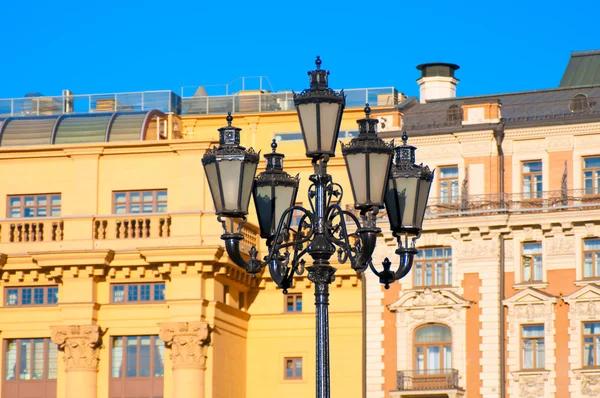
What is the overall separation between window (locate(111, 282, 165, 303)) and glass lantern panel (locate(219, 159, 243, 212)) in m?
33.2

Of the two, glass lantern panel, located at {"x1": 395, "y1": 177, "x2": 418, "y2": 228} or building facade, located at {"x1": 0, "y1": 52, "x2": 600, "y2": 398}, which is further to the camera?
building facade, located at {"x1": 0, "y1": 52, "x2": 600, "y2": 398}

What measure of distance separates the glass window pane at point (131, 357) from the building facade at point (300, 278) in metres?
0.05

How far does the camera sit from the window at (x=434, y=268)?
5375 centimetres

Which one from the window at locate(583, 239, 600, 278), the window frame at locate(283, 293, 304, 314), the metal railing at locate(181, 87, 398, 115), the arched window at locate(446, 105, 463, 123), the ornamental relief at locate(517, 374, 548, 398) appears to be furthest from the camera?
the metal railing at locate(181, 87, 398, 115)

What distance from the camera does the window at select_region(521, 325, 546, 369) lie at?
52438 millimetres

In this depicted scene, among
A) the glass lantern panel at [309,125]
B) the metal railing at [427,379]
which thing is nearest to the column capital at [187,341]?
the metal railing at [427,379]

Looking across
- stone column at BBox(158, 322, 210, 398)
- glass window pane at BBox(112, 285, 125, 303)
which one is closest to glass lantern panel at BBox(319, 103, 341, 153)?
stone column at BBox(158, 322, 210, 398)

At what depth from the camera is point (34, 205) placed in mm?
56312

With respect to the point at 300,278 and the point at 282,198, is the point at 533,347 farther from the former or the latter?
the point at 282,198

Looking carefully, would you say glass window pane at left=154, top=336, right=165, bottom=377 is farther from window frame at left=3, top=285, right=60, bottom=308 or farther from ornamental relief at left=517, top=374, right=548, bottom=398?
ornamental relief at left=517, top=374, right=548, bottom=398

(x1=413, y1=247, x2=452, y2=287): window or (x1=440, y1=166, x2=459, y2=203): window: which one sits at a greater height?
(x1=440, y1=166, x2=459, y2=203): window

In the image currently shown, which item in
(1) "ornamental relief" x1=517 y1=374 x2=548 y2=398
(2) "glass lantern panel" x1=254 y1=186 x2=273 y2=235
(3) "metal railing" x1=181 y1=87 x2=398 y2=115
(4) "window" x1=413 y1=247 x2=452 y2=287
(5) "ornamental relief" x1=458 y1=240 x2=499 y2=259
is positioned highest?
(3) "metal railing" x1=181 y1=87 x2=398 y2=115

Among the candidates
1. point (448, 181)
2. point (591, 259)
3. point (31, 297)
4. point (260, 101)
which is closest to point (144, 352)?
point (31, 297)

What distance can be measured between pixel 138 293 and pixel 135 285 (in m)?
0.32
